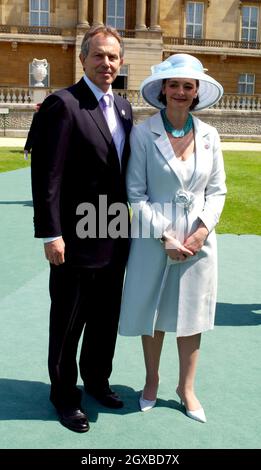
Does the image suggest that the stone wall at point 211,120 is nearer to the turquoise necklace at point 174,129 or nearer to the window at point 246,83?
the window at point 246,83

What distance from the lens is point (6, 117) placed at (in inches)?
1267

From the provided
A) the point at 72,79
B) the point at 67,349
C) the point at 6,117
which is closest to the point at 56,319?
the point at 67,349

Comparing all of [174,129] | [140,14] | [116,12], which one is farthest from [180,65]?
[116,12]

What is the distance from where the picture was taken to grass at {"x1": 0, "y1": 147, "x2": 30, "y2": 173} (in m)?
18.3

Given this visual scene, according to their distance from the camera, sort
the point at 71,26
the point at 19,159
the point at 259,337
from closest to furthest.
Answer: the point at 259,337 < the point at 19,159 < the point at 71,26

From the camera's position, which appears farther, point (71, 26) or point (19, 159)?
point (71, 26)

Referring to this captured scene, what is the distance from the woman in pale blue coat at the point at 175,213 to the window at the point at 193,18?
42.3m

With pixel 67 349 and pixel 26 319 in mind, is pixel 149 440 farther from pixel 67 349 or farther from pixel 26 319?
pixel 26 319

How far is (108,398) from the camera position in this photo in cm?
394

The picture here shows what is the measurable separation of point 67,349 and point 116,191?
101cm

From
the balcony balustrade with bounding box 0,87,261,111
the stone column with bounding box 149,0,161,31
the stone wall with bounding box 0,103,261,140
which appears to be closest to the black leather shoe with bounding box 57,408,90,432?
the stone wall with bounding box 0,103,261,140

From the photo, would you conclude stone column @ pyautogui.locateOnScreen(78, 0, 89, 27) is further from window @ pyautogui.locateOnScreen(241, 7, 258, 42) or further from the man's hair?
the man's hair

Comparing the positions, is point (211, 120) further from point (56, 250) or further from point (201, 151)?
point (56, 250)

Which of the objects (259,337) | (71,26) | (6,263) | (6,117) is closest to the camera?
(259,337)
